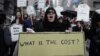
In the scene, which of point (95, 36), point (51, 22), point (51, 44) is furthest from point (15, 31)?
point (95, 36)

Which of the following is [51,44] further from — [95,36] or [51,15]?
[95,36]

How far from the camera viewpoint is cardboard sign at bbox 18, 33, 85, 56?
7.01 metres

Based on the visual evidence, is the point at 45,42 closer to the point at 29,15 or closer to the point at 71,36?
the point at 71,36

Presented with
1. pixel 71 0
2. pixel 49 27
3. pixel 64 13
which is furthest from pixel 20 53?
pixel 71 0

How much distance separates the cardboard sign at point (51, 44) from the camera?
7012mm

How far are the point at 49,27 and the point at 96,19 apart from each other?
2.77 feet

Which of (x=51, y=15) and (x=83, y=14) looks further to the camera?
(x=83, y=14)

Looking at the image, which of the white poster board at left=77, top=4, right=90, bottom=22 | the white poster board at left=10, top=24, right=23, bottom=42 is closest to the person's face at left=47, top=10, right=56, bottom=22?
the white poster board at left=10, top=24, right=23, bottom=42

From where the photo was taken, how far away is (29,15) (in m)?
12.9

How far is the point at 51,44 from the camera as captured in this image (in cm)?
713

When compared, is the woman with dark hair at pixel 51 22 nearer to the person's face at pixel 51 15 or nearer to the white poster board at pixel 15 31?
the person's face at pixel 51 15

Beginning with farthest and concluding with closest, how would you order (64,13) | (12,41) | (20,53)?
(64,13) → (12,41) → (20,53)

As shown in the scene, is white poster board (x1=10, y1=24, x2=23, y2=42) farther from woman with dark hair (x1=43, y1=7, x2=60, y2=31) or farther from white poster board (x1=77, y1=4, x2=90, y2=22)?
white poster board (x1=77, y1=4, x2=90, y2=22)

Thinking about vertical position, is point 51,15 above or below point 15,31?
above
